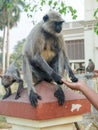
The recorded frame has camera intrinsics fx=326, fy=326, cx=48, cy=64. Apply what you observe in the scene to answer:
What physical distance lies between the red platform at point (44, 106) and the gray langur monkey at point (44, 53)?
132 mm

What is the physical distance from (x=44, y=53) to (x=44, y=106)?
0.63 m

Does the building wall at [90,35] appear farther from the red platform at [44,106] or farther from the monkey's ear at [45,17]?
the red platform at [44,106]

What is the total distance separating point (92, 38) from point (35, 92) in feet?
75.3

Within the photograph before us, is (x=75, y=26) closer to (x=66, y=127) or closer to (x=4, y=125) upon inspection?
(x=4, y=125)

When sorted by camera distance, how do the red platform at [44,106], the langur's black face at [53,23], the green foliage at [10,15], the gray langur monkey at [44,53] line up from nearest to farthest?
the red platform at [44,106] → the gray langur monkey at [44,53] → the langur's black face at [53,23] → the green foliage at [10,15]

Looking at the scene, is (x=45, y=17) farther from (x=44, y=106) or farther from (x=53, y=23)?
(x=44, y=106)

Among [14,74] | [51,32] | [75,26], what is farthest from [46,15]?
[75,26]

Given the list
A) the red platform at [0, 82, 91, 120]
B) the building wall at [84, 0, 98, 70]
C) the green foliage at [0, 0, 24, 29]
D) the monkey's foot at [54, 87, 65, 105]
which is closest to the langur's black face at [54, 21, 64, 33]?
the red platform at [0, 82, 91, 120]

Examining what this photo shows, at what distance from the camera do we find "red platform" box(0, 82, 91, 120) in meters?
2.34

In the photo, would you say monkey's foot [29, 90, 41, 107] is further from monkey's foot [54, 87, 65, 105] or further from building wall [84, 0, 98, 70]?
building wall [84, 0, 98, 70]

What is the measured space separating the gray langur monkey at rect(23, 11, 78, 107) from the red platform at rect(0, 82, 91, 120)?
13 centimetres

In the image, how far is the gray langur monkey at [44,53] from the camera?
2.71 metres

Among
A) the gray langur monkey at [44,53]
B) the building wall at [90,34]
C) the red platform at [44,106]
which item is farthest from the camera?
the building wall at [90,34]

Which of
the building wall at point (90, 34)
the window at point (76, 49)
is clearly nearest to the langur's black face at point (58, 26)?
the building wall at point (90, 34)
